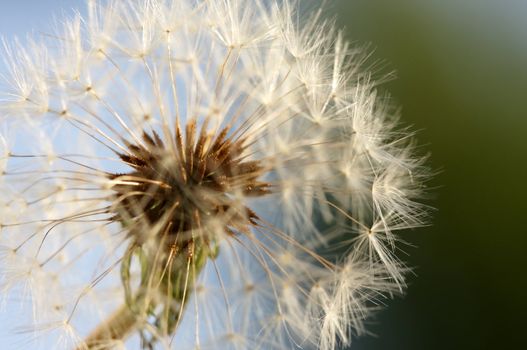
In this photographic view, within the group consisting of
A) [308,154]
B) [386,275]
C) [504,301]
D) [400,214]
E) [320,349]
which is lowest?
[504,301]

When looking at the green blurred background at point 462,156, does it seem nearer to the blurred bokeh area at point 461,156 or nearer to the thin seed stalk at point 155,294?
the blurred bokeh area at point 461,156

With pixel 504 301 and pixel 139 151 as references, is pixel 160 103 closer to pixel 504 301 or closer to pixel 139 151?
pixel 139 151

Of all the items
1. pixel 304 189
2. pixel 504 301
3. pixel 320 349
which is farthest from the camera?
pixel 504 301

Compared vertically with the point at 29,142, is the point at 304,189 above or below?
below

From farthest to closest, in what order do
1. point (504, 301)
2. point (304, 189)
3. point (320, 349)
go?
point (504, 301) < point (304, 189) < point (320, 349)

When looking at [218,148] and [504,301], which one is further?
[504,301]

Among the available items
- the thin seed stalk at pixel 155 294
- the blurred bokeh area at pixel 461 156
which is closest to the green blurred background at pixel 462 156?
the blurred bokeh area at pixel 461 156

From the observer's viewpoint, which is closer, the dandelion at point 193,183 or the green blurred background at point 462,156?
the dandelion at point 193,183

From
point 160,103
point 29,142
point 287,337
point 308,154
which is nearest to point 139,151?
point 160,103
